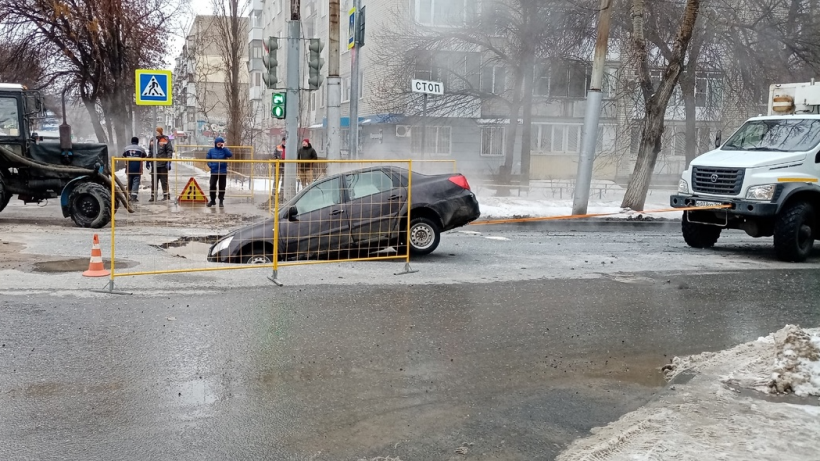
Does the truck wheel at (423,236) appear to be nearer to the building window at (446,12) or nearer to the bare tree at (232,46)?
the building window at (446,12)

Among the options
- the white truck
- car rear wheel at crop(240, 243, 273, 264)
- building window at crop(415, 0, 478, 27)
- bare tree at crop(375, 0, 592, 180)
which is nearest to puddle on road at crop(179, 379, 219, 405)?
car rear wheel at crop(240, 243, 273, 264)

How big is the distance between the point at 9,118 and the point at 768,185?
12.8 m

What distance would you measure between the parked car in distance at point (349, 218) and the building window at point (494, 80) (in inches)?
951

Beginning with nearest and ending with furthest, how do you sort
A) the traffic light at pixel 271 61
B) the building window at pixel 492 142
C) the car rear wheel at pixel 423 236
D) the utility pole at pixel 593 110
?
the car rear wheel at pixel 423 236 < the traffic light at pixel 271 61 < the utility pole at pixel 593 110 < the building window at pixel 492 142

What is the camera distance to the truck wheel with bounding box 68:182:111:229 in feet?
43.5

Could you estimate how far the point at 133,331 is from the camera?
6.56m

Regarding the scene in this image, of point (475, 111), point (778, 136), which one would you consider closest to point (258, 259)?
point (778, 136)

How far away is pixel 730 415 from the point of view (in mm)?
4574

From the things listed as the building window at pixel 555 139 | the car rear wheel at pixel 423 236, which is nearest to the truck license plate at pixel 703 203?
the car rear wheel at pixel 423 236

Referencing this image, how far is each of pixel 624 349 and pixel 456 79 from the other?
82.8 ft

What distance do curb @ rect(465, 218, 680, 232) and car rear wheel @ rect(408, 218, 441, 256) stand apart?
16.8ft

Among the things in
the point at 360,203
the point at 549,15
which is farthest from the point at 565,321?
the point at 549,15

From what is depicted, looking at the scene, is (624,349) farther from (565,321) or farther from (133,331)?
(133,331)

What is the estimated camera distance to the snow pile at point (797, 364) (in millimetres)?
4988
